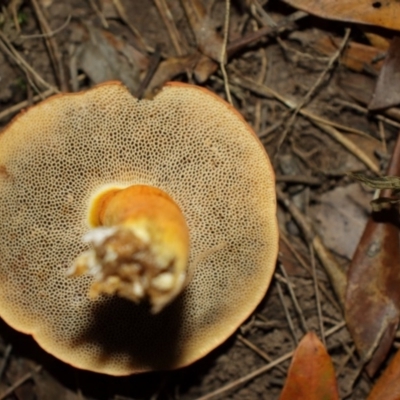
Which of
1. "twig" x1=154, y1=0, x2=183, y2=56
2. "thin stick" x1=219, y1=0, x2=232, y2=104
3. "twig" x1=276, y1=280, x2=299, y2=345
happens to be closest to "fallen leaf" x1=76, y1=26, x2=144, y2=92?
"twig" x1=154, y1=0, x2=183, y2=56

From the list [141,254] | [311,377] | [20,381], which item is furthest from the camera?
[20,381]

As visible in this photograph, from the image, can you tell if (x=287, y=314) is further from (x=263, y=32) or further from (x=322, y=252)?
(x=263, y=32)

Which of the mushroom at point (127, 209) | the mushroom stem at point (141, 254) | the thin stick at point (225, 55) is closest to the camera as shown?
the mushroom stem at point (141, 254)

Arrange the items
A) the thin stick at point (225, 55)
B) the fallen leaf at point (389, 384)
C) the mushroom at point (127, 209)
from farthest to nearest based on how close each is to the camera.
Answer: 1. the thin stick at point (225, 55)
2. the fallen leaf at point (389, 384)
3. the mushroom at point (127, 209)

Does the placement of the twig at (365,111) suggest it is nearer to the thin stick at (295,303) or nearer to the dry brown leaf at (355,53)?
the dry brown leaf at (355,53)

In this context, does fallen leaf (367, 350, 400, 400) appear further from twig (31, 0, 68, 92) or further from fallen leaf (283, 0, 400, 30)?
twig (31, 0, 68, 92)

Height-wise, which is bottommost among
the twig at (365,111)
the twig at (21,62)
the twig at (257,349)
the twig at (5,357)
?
the twig at (257,349)

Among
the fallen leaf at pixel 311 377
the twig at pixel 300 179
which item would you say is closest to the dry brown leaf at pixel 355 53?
the twig at pixel 300 179

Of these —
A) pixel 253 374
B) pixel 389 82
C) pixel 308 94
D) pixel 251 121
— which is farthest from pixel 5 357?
pixel 389 82
